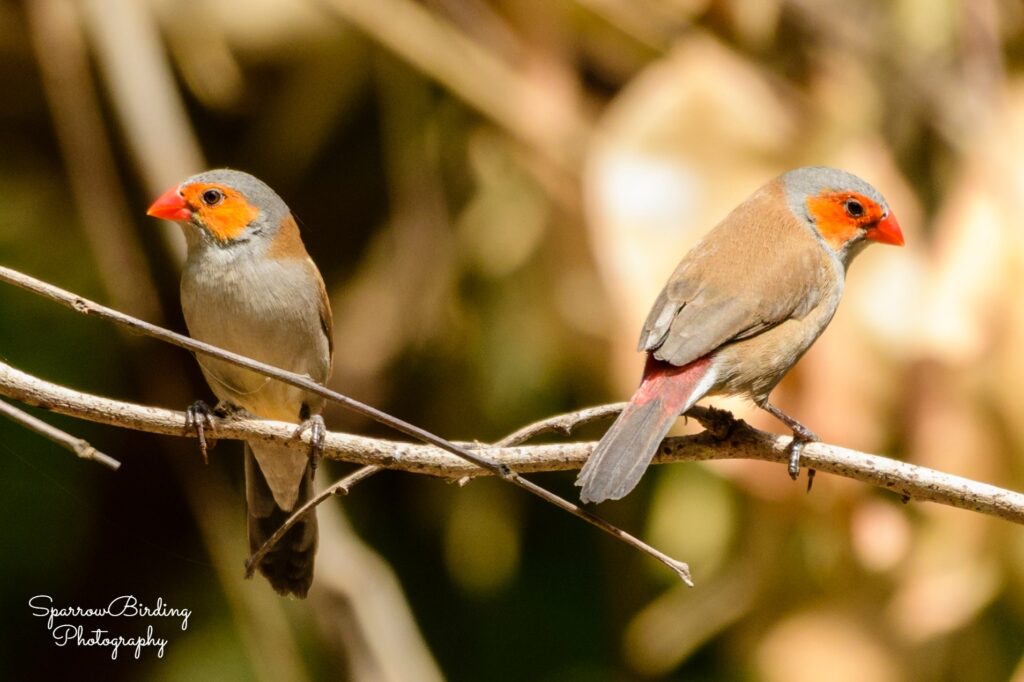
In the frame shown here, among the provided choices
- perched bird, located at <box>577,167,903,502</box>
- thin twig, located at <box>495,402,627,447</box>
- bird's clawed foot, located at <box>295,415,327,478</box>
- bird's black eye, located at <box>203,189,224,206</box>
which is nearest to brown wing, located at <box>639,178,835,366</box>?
perched bird, located at <box>577,167,903,502</box>

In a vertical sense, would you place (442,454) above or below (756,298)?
below

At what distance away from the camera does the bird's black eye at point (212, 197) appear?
1911 millimetres

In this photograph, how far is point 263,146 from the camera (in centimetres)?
404

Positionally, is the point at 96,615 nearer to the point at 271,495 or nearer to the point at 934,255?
the point at 271,495

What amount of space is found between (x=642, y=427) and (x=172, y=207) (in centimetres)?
81

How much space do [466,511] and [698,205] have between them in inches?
52.3

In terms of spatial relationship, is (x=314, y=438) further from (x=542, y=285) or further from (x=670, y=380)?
(x=542, y=285)

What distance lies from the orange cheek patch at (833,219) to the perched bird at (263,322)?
A: 110 cm

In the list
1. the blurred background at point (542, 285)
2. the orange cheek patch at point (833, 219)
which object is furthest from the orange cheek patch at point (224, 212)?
the orange cheek patch at point (833, 219)

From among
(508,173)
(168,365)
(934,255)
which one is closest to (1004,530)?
(934,255)

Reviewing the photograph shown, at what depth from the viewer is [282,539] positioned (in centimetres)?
204

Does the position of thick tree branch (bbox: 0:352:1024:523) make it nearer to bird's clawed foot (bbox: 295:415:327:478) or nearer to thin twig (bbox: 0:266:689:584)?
bird's clawed foot (bbox: 295:415:327:478)

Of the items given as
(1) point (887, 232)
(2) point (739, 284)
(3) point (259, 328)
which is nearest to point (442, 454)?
(3) point (259, 328)

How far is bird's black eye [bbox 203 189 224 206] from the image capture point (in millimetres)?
1911
